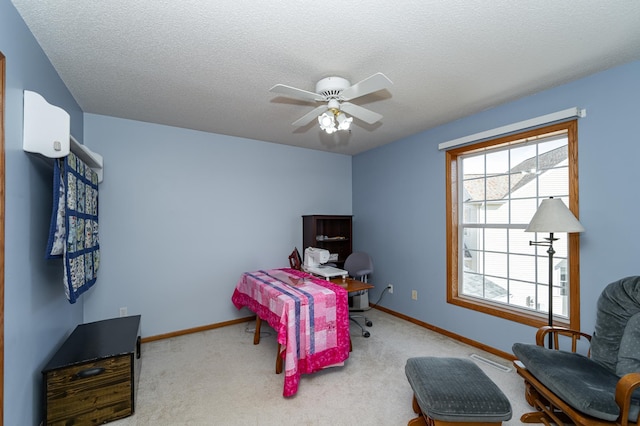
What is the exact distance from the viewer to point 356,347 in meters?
2.94

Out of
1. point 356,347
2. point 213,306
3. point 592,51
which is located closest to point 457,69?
point 592,51

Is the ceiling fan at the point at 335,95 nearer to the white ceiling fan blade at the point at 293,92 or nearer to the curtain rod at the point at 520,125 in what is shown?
the white ceiling fan blade at the point at 293,92

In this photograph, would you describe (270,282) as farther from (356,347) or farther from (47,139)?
(47,139)

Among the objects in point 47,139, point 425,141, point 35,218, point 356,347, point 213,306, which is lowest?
point 356,347

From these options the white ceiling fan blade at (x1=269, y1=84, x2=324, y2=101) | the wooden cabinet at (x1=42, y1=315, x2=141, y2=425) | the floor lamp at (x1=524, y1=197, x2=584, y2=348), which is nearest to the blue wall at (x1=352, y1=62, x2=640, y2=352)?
the floor lamp at (x1=524, y1=197, x2=584, y2=348)

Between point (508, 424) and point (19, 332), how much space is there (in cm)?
297

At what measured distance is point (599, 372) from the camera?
5.60ft

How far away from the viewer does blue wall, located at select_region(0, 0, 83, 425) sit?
→ 1.41 m

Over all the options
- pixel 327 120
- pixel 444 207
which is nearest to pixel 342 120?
pixel 327 120

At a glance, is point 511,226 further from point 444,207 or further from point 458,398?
point 458,398

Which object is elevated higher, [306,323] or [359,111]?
[359,111]

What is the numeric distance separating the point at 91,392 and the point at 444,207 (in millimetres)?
3548

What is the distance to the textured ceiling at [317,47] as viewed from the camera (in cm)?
150

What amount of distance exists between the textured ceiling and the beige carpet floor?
2.47m
